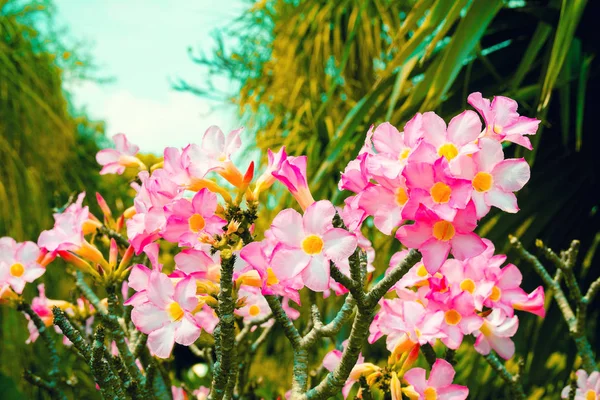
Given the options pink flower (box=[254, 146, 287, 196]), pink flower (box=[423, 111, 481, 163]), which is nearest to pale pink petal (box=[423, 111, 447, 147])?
pink flower (box=[423, 111, 481, 163])

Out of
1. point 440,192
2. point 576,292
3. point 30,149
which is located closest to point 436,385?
point 440,192

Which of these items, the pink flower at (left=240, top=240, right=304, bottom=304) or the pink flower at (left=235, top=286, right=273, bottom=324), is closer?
the pink flower at (left=240, top=240, right=304, bottom=304)

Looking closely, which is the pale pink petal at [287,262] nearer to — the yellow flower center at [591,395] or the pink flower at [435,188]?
the pink flower at [435,188]

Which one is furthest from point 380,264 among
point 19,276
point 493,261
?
point 19,276

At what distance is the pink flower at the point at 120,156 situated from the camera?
646mm

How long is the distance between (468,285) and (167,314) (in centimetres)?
28

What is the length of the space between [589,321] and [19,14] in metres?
2.33

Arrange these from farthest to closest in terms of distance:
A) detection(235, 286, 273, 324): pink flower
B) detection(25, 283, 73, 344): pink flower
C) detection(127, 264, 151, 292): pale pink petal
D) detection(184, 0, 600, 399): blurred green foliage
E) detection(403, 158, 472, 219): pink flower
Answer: detection(184, 0, 600, 399): blurred green foliage < detection(25, 283, 73, 344): pink flower < detection(235, 286, 273, 324): pink flower < detection(127, 264, 151, 292): pale pink petal < detection(403, 158, 472, 219): pink flower

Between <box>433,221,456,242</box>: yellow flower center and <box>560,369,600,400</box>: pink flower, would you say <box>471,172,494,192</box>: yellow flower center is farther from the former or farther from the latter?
<box>560,369,600,400</box>: pink flower

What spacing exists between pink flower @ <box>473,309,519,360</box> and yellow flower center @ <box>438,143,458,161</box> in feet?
0.75

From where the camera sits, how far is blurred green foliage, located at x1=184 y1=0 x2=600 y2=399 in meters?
1.10

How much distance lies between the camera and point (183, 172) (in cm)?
46

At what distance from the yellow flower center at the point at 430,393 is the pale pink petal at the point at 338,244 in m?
0.19

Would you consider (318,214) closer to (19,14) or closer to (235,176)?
(235,176)
